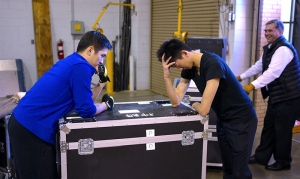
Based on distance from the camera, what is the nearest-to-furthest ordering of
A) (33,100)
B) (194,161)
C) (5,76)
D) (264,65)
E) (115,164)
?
1. (33,100)
2. (115,164)
3. (194,161)
4. (264,65)
5. (5,76)

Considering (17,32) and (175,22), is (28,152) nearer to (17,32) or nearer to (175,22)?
(175,22)

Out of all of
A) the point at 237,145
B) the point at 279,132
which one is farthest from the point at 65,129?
the point at 279,132

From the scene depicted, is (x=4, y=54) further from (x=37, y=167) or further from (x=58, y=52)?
(x=37, y=167)

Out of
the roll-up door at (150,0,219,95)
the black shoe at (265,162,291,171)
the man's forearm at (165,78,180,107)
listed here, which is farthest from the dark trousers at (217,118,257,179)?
the roll-up door at (150,0,219,95)

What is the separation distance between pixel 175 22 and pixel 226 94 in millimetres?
4691

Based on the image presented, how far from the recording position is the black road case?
2322 millimetres

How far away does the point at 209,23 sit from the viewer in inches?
225

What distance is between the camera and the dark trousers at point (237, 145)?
2.50 metres

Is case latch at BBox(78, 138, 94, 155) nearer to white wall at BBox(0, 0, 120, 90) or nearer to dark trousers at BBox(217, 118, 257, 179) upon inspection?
dark trousers at BBox(217, 118, 257, 179)

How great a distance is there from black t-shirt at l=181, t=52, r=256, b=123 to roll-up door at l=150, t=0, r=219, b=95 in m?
3.22

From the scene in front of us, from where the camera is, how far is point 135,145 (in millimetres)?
2438

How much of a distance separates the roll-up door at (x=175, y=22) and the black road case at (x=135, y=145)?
332cm

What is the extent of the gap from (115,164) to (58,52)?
230 inches

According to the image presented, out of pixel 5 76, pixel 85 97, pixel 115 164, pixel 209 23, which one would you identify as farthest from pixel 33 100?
pixel 5 76
